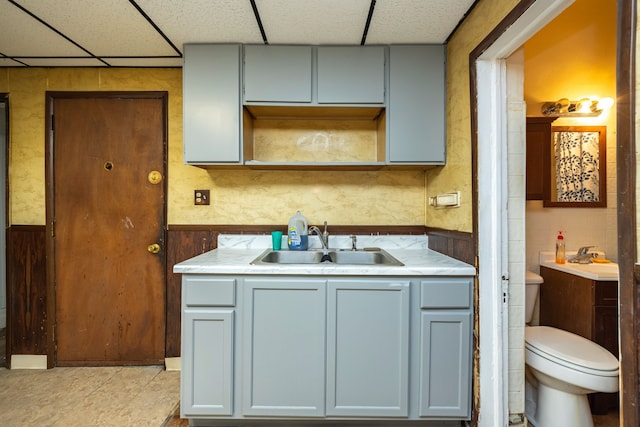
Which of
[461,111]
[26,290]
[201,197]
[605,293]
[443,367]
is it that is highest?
[461,111]

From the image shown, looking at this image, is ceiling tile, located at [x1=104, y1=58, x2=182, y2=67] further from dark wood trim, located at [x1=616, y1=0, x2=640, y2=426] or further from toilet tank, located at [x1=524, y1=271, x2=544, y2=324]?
toilet tank, located at [x1=524, y1=271, x2=544, y2=324]

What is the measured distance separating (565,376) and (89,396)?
2.62 m

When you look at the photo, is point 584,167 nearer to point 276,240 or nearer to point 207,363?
point 276,240

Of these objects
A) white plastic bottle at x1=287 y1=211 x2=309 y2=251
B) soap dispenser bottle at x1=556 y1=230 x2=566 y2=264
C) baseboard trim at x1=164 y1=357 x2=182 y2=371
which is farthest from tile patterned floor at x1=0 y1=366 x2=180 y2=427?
soap dispenser bottle at x1=556 y1=230 x2=566 y2=264

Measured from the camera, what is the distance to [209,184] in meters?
2.41

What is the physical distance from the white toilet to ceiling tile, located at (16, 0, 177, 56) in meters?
2.68

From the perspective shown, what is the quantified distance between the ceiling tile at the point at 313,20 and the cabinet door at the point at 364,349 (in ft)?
4.52

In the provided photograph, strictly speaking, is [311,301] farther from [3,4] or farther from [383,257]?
[3,4]

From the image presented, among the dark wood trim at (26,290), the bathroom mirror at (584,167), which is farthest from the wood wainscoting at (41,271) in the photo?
the bathroom mirror at (584,167)

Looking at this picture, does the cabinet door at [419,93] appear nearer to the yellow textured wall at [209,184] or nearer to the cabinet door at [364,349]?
the yellow textured wall at [209,184]

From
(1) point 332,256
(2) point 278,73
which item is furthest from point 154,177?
(1) point 332,256

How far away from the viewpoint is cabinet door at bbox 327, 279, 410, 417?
5.50 ft

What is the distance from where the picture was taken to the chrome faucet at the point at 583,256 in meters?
2.25

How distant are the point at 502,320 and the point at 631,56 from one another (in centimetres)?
117
